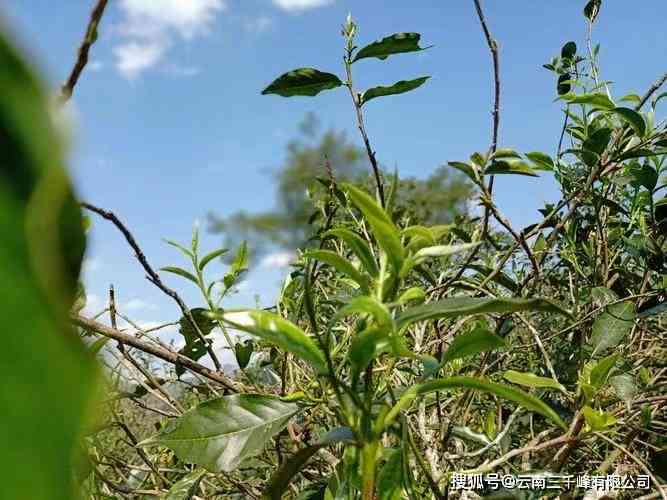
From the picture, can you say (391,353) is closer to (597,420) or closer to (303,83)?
(597,420)

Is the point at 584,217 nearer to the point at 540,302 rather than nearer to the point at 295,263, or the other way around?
the point at 295,263

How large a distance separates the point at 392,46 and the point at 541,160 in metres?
0.43

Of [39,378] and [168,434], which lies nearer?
[39,378]

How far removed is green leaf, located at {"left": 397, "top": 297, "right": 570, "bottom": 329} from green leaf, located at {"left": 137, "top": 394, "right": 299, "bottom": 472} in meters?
0.22

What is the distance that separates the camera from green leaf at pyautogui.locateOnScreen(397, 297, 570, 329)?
397 mm

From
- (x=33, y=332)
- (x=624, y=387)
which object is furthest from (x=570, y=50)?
(x=33, y=332)

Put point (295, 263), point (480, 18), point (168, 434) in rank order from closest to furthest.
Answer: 1. point (168, 434)
2. point (480, 18)
3. point (295, 263)

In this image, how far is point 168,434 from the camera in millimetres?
583

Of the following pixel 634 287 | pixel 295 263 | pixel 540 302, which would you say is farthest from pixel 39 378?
pixel 634 287

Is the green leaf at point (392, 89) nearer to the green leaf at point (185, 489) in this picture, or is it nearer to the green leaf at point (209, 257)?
the green leaf at point (209, 257)

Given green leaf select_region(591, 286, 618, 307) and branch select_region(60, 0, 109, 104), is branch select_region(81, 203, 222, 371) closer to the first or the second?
branch select_region(60, 0, 109, 104)

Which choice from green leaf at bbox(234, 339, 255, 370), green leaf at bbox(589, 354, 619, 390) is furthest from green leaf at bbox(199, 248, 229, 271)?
green leaf at bbox(589, 354, 619, 390)

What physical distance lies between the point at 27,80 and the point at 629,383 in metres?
0.96

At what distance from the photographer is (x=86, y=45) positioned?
0.83 ft
